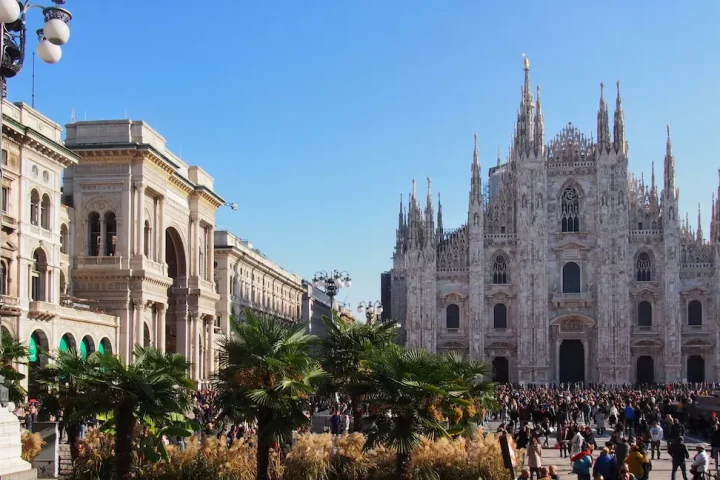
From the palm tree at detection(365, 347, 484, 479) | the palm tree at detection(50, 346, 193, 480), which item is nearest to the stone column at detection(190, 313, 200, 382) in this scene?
the palm tree at detection(50, 346, 193, 480)

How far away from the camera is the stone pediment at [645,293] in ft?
229

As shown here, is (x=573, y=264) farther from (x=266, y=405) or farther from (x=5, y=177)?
(x=266, y=405)

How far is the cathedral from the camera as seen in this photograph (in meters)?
69.4

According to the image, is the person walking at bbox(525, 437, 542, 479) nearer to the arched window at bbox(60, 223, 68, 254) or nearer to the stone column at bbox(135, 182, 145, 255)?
the stone column at bbox(135, 182, 145, 255)

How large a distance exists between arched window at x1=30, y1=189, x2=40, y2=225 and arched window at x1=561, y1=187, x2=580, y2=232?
145ft

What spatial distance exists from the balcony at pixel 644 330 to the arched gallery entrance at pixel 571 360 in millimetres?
3757

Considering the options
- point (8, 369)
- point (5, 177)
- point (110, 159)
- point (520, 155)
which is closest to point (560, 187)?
point (520, 155)

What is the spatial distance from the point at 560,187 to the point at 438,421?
55.5m

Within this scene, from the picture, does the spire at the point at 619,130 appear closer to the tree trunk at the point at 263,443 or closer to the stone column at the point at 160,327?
the stone column at the point at 160,327

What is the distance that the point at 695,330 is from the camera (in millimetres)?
69562

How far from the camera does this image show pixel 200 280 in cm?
5372

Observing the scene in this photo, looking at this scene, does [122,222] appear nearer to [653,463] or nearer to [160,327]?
[160,327]

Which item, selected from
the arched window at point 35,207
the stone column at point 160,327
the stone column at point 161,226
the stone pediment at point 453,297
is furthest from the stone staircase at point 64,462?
the stone pediment at point 453,297

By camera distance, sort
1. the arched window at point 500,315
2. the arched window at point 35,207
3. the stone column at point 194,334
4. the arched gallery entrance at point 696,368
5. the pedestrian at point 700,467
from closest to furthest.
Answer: the pedestrian at point 700,467 → the arched window at point 35,207 → the stone column at point 194,334 → the arched gallery entrance at point 696,368 → the arched window at point 500,315
